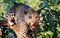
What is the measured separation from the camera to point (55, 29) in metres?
3.49

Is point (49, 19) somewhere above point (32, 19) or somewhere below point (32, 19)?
below

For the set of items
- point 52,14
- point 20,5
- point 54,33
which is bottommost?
point 54,33

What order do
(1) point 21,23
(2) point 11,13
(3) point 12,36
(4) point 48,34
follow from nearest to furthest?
(1) point 21,23 → (2) point 11,13 → (3) point 12,36 → (4) point 48,34

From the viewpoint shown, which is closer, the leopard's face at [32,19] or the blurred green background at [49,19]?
the leopard's face at [32,19]

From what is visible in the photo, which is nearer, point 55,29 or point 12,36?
point 12,36

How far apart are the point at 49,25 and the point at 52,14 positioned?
0.70ft

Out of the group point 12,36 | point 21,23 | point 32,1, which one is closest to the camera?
point 21,23

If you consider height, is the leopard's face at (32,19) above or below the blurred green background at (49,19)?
above

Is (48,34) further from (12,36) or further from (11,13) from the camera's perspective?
(11,13)

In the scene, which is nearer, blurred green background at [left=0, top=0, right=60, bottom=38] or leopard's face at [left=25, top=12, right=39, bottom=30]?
leopard's face at [left=25, top=12, right=39, bottom=30]

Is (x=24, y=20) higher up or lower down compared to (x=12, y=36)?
higher up

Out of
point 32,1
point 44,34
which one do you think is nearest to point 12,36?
point 44,34

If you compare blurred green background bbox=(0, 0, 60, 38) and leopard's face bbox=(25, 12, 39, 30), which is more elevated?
leopard's face bbox=(25, 12, 39, 30)

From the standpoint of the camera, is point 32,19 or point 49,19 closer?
point 32,19
